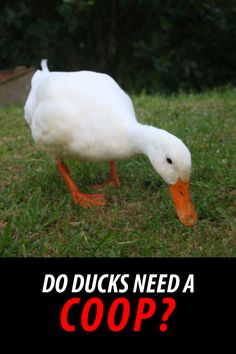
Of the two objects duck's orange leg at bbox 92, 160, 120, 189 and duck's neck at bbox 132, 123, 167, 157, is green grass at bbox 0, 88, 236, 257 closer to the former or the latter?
duck's orange leg at bbox 92, 160, 120, 189

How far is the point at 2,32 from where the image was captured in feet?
24.4

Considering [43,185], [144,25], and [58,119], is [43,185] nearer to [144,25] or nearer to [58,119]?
[58,119]

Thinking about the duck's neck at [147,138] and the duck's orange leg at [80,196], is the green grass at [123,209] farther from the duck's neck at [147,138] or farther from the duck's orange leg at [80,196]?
the duck's neck at [147,138]

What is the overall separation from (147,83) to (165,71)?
334mm

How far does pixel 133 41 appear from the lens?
767 cm

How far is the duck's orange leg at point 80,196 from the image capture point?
304cm

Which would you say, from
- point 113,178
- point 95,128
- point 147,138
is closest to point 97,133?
point 95,128

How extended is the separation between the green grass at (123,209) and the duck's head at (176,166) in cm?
10

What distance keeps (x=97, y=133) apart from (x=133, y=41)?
204 inches

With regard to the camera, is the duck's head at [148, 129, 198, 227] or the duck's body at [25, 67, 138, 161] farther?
the duck's body at [25, 67, 138, 161]

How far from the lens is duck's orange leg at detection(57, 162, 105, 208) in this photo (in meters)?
3.04

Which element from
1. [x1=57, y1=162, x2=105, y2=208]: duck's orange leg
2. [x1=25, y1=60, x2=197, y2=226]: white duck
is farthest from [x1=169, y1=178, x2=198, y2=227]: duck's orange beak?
[x1=57, y1=162, x2=105, y2=208]: duck's orange leg

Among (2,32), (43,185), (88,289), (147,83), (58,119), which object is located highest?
(2,32)

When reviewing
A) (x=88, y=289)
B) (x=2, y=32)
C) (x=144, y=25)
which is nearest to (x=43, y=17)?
(x=2, y=32)
